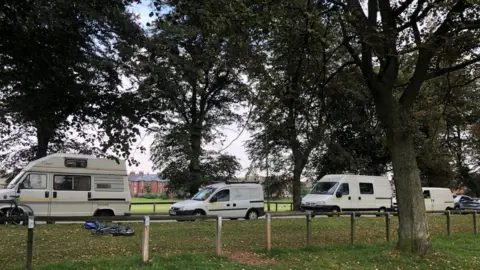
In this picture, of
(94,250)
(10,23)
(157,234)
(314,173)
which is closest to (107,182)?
(157,234)

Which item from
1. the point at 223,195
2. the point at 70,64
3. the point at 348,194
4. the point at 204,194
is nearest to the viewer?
the point at 70,64

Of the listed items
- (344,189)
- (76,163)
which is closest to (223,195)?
(76,163)

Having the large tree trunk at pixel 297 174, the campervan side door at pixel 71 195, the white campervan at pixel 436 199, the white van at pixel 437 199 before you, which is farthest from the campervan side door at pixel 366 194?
the campervan side door at pixel 71 195

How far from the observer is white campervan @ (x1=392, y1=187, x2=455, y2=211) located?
32625mm

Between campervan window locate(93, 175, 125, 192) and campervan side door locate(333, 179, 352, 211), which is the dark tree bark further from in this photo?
campervan side door locate(333, 179, 352, 211)

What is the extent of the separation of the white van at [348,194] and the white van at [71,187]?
1083cm

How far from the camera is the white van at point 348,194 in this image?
84.9 feet

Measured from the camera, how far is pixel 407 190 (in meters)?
10.9

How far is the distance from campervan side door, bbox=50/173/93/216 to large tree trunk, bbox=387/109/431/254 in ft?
43.7

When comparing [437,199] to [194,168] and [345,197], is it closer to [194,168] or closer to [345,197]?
[345,197]

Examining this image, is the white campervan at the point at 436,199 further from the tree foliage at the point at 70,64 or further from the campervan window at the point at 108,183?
the tree foliage at the point at 70,64

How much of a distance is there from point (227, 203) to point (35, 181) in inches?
351

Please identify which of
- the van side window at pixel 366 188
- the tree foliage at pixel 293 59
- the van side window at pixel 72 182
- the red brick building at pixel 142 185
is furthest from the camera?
the red brick building at pixel 142 185

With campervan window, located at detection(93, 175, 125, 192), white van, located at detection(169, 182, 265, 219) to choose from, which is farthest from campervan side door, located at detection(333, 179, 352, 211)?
campervan window, located at detection(93, 175, 125, 192)
